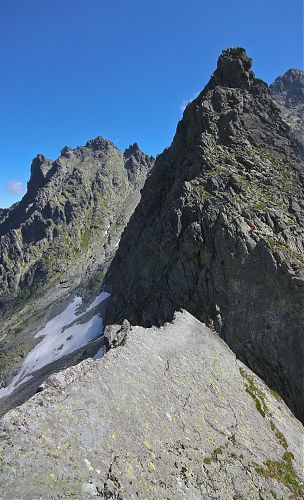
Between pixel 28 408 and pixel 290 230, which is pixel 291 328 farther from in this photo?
pixel 28 408

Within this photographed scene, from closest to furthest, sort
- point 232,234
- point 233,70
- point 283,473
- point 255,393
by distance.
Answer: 1. point 283,473
2. point 255,393
3. point 232,234
4. point 233,70

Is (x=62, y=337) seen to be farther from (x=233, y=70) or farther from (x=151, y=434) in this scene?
(x=151, y=434)

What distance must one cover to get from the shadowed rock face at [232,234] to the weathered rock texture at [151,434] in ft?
23.2

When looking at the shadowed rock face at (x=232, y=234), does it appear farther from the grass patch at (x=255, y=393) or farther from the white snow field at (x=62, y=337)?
the white snow field at (x=62, y=337)

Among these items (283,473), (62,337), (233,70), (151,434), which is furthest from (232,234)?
(62,337)

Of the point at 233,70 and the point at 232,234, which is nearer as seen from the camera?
the point at 232,234

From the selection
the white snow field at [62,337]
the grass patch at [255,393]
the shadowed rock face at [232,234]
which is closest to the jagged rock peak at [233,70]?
the shadowed rock face at [232,234]

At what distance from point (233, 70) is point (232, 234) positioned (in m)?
45.7

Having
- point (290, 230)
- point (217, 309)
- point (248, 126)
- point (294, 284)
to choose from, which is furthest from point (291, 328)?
point (248, 126)

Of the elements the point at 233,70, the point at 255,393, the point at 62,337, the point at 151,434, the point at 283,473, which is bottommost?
the point at 62,337

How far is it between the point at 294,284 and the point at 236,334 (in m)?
6.87

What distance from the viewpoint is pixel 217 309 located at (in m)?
36.0

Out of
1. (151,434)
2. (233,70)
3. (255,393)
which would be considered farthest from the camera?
(233,70)

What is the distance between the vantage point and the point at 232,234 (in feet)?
127
